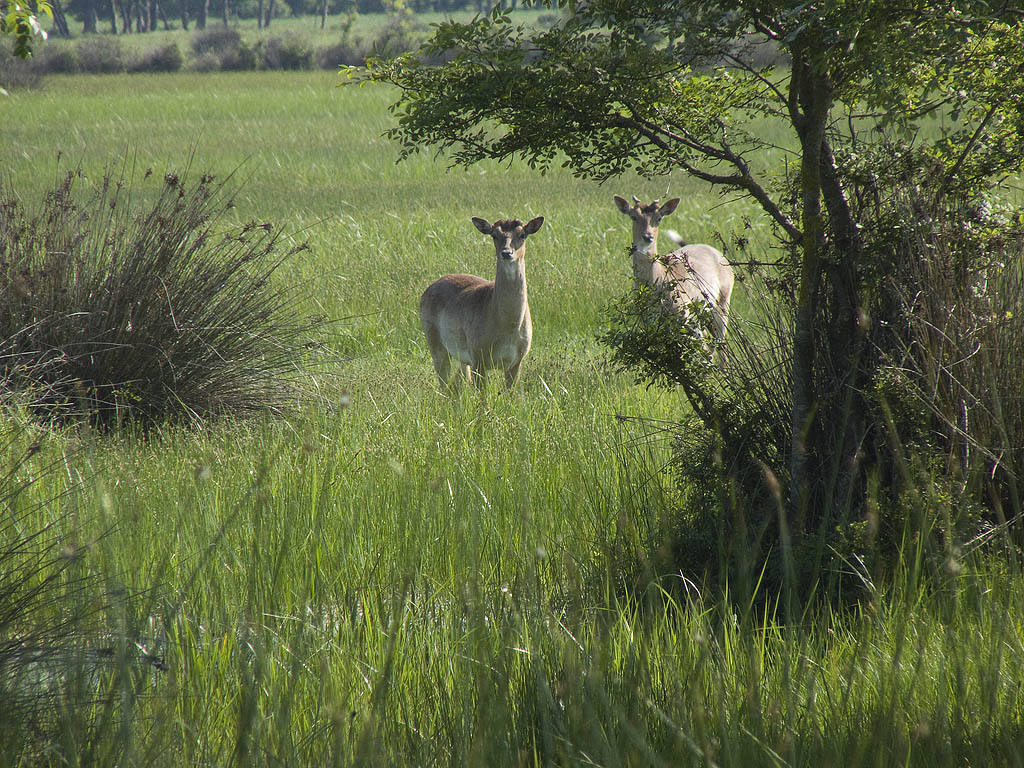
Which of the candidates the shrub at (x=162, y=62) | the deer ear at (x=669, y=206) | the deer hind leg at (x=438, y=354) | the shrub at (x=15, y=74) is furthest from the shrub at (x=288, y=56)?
the deer hind leg at (x=438, y=354)

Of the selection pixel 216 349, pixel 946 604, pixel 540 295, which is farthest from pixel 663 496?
pixel 540 295

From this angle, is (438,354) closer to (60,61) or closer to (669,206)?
(669,206)

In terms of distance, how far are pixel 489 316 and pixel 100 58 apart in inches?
2128

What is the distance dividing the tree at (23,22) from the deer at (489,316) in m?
3.64

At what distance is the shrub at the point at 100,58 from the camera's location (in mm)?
53344

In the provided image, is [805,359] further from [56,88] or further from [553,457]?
[56,88]

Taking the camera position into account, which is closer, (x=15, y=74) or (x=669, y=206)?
(x=669, y=206)

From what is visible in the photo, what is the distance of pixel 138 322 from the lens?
20.7ft

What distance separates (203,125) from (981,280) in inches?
1167

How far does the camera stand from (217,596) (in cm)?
355

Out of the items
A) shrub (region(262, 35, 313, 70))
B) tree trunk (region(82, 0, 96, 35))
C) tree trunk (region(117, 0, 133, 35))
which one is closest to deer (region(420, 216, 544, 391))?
shrub (region(262, 35, 313, 70))

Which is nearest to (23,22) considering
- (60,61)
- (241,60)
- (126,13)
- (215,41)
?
(60,61)

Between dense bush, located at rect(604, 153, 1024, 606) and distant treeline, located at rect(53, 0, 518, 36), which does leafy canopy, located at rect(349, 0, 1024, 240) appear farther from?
distant treeline, located at rect(53, 0, 518, 36)

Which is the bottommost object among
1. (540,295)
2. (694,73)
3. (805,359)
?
(540,295)
